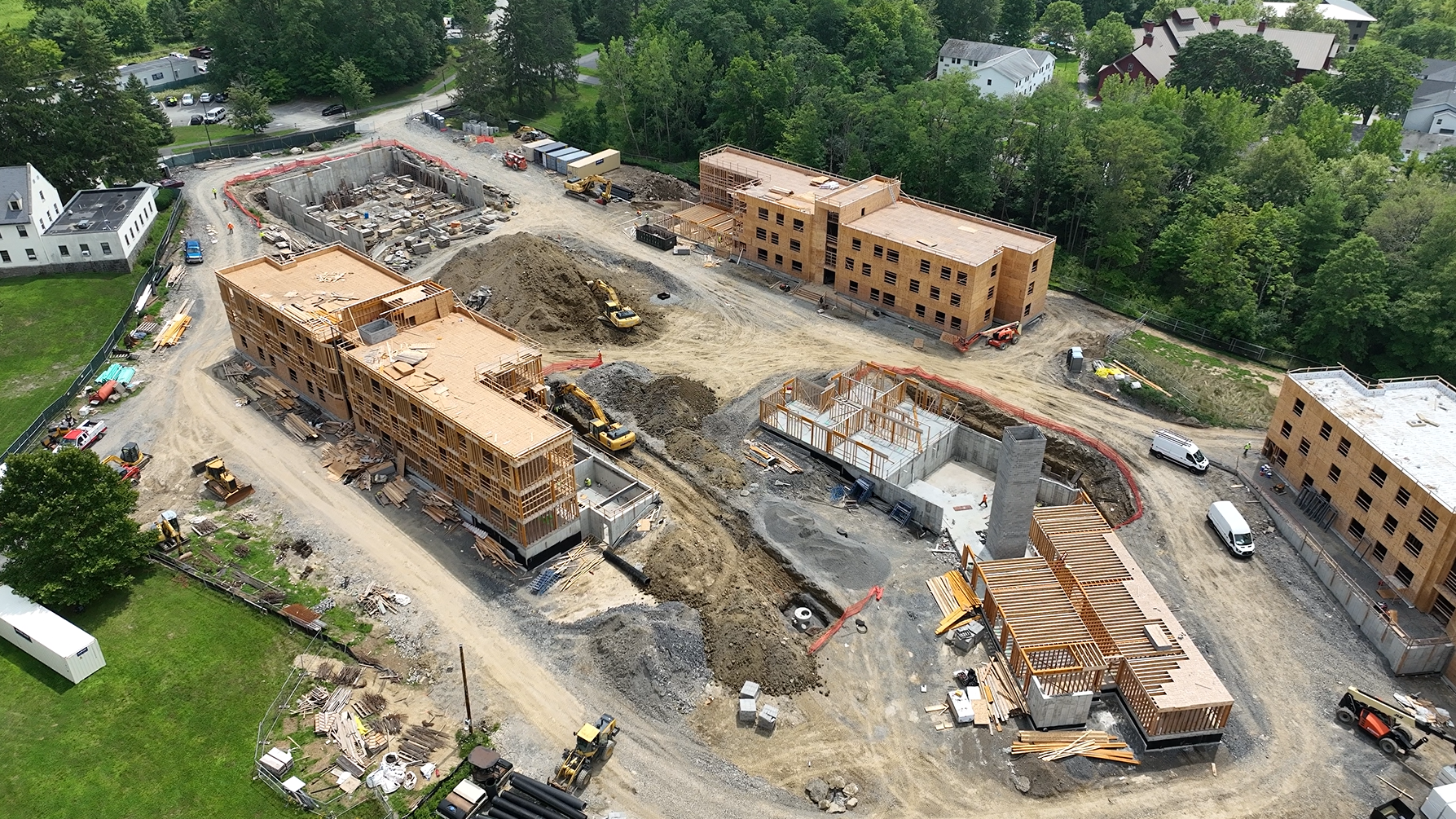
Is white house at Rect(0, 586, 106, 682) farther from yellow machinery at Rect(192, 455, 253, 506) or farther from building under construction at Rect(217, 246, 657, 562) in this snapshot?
building under construction at Rect(217, 246, 657, 562)

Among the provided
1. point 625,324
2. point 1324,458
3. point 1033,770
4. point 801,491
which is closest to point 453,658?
point 801,491

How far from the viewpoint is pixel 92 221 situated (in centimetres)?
8206

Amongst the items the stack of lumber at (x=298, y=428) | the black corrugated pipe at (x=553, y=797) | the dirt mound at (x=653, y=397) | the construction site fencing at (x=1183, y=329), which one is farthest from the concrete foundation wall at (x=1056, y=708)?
the stack of lumber at (x=298, y=428)

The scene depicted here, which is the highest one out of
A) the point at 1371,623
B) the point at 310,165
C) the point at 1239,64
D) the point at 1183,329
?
the point at 1239,64

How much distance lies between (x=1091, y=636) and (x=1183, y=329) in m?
37.8

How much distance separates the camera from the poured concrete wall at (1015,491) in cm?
4888

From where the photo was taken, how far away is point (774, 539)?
53469mm

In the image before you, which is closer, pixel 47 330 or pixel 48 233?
pixel 47 330

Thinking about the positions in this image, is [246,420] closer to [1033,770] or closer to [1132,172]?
[1033,770]

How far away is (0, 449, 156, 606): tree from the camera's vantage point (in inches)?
1802

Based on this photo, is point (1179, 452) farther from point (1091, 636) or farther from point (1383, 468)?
point (1091, 636)

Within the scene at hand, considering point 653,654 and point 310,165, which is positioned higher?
point 310,165

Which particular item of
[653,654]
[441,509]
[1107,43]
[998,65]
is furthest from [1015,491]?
[1107,43]

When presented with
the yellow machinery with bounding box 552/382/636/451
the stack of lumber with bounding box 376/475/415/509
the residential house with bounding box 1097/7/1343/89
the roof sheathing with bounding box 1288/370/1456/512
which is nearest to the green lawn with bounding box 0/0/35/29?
the yellow machinery with bounding box 552/382/636/451
